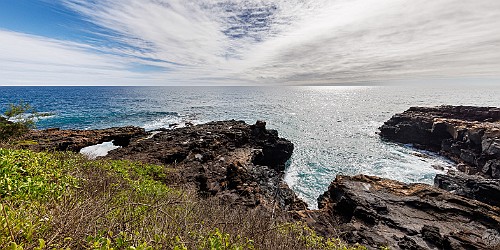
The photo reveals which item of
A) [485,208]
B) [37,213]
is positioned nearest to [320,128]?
[485,208]

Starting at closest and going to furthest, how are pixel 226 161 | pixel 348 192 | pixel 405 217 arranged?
pixel 405 217 → pixel 348 192 → pixel 226 161

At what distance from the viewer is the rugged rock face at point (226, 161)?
14500 millimetres

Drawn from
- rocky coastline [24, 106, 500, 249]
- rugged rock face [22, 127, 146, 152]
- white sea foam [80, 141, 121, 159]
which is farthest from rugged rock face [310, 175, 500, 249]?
rugged rock face [22, 127, 146, 152]

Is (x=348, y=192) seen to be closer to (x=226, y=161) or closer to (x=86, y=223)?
(x=226, y=161)

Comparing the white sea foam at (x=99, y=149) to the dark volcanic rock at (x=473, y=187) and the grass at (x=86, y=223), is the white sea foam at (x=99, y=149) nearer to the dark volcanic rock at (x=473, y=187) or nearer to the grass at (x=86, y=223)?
A: the grass at (x=86, y=223)

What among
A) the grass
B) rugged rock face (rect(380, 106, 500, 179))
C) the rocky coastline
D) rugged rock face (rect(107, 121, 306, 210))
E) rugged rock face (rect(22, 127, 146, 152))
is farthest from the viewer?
rugged rock face (rect(380, 106, 500, 179))

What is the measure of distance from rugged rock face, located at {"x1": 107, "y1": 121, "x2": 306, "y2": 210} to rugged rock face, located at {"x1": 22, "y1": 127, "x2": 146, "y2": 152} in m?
6.56

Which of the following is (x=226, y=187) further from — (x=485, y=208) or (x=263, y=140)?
(x=263, y=140)

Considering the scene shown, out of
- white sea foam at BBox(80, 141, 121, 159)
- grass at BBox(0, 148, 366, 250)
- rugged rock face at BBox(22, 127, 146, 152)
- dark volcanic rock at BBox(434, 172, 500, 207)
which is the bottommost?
dark volcanic rock at BBox(434, 172, 500, 207)

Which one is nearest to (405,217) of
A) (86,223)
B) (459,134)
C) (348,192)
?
(348,192)

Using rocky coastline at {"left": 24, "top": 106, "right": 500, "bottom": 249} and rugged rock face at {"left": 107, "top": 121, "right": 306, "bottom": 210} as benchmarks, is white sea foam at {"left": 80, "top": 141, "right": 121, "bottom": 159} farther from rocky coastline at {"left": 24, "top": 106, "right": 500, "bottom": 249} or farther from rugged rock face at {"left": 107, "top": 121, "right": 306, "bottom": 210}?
rugged rock face at {"left": 107, "top": 121, "right": 306, "bottom": 210}

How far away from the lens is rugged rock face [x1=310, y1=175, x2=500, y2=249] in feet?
35.7

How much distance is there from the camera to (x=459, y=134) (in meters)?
37.6

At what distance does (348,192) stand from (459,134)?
3556 centimetres
